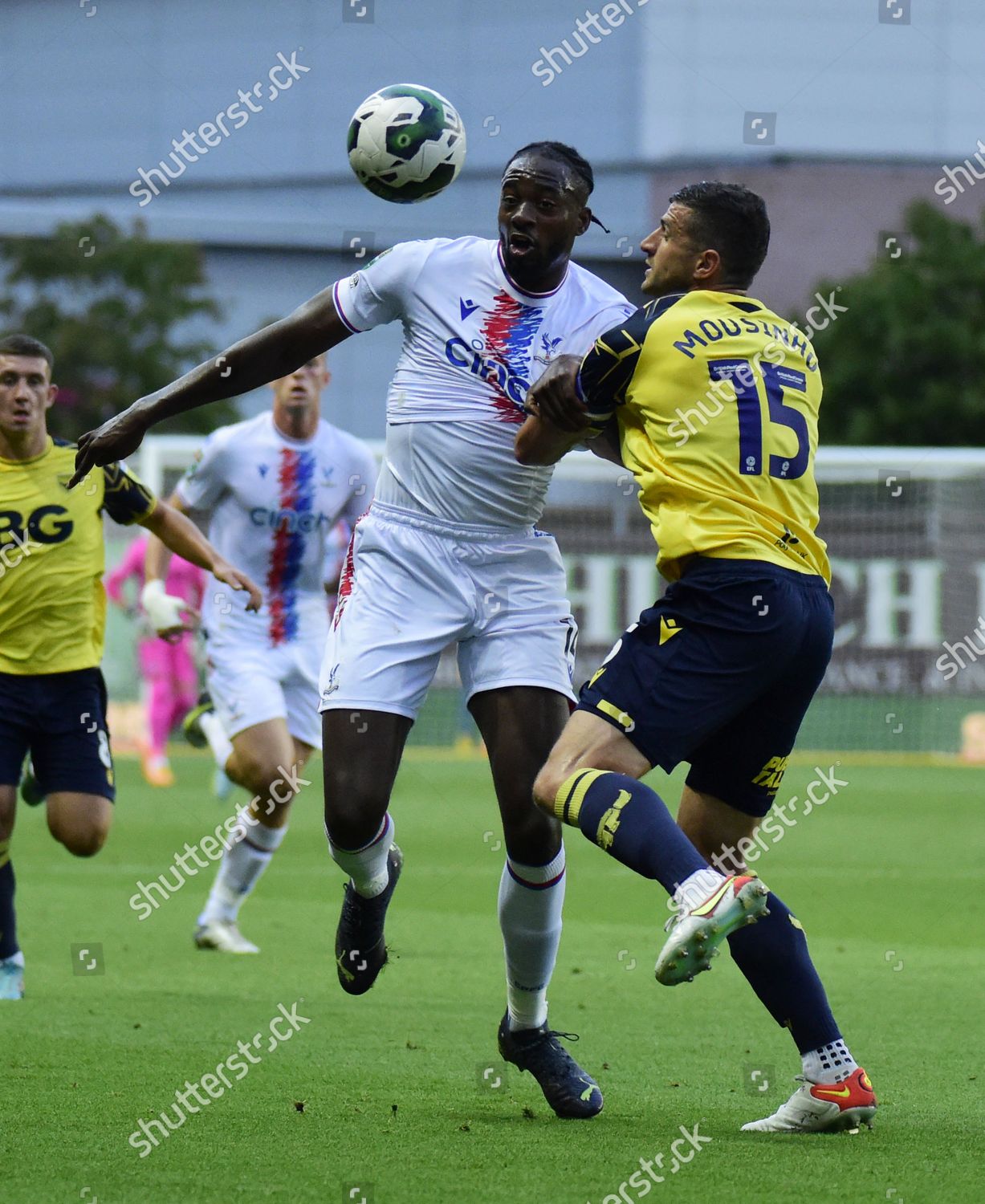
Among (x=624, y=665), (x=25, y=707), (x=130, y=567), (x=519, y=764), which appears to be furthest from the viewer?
(x=130, y=567)

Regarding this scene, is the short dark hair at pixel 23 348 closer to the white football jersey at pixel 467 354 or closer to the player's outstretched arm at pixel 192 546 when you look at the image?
the player's outstretched arm at pixel 192 546

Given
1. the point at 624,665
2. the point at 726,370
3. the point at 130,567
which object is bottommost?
the point at 130,567

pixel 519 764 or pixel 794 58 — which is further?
pixel 794 58

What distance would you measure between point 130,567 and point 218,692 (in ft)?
31.0

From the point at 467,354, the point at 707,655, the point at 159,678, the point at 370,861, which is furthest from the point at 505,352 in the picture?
the point at 159,678

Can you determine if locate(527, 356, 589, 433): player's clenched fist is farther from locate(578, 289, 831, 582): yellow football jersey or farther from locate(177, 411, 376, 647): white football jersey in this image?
locate(177, 411, 376, 647): white football jersey

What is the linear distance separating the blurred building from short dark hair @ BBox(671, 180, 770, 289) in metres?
32.8

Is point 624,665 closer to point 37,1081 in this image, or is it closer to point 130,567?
point 37,1081

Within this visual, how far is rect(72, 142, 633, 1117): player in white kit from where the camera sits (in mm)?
5422

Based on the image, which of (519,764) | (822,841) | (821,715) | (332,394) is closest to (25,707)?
(519,764)

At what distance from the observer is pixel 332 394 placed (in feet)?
129

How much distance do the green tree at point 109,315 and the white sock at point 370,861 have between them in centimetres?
2856

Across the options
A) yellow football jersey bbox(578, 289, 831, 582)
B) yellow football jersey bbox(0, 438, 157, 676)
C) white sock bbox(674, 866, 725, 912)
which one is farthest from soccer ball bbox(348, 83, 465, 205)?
white sock bbox(674, 866, 725, 912)

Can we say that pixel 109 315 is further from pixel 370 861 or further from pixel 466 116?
pixel 370 861
